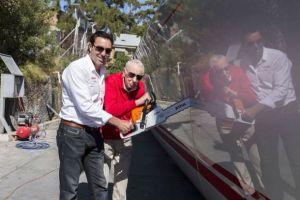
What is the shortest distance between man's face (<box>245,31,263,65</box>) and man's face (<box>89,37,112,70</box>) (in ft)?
4.71

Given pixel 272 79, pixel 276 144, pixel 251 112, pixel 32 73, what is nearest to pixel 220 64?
pixel 251 112

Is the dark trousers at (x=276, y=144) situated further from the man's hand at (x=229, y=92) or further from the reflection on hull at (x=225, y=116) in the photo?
the man's hand at (x=229, y=92)

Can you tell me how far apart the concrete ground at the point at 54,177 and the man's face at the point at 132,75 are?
5.83 feet

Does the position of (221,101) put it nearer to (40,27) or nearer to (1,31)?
(1,31)

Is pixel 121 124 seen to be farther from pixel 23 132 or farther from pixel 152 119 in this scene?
pixel 23 132

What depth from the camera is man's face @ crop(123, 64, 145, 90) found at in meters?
3.84

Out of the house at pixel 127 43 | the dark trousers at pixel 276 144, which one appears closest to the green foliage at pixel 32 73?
the dark trousers at pixel 276 144

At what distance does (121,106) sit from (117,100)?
0.08m

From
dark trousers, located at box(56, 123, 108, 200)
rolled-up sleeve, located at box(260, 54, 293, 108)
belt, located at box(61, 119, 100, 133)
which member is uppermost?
rolled-up sleeve, located at box(260, 54, 293, 108)

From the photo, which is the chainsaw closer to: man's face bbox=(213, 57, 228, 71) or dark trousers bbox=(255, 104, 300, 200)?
man's face bbox=(213, 57, 228, 71)

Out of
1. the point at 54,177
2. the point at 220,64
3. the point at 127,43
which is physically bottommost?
the point at 54,177

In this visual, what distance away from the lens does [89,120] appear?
3.41 m

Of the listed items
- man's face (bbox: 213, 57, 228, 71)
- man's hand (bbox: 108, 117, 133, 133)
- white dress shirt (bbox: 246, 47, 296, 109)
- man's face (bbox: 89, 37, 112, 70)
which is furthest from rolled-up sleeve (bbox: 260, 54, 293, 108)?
man's face (bbox: 89, 37, 112, 70)

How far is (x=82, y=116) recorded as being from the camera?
3.41 m
